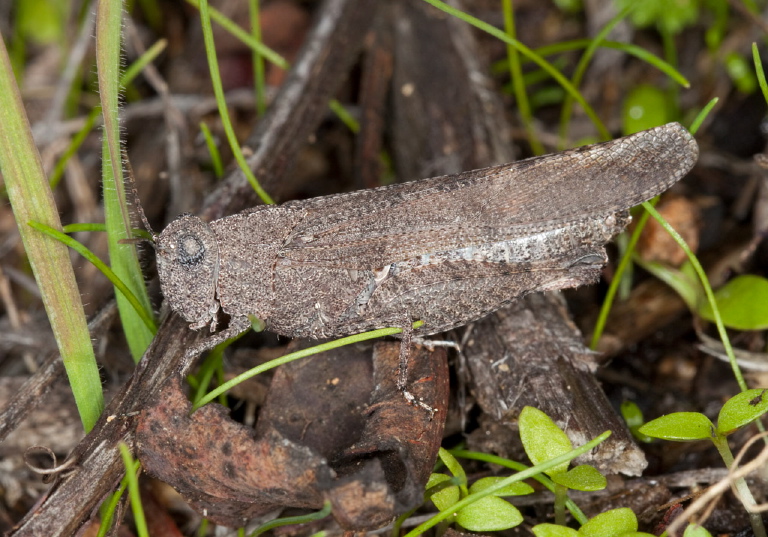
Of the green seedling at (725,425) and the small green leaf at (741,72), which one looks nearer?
the green seedling at (725,425)

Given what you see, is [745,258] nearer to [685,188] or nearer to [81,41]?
[685,188]

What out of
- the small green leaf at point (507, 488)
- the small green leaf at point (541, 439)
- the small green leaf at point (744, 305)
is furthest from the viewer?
the small green leaf at point (744, 305)

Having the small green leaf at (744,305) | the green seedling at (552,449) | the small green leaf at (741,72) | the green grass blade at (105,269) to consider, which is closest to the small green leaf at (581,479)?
the green seedling at (552,449)

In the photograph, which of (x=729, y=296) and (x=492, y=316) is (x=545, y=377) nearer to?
(x=492, y=316)

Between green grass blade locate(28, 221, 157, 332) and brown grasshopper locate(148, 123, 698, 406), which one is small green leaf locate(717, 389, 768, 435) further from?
green grass blade locate(28, 221, 157, 332)

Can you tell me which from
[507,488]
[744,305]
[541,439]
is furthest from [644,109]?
[507,488]

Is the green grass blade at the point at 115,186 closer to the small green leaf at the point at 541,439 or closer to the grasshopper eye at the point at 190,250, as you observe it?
the grasshopper eye at the point at 190,250
